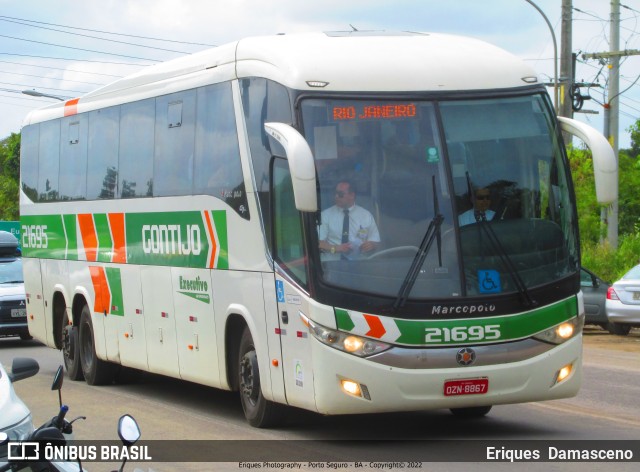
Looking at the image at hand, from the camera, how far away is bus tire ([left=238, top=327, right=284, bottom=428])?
467 inches

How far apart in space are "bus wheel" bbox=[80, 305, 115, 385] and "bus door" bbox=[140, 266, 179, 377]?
216 centimetres

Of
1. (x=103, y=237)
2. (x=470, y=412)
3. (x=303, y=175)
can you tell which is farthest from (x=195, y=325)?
(x=303, y=175)

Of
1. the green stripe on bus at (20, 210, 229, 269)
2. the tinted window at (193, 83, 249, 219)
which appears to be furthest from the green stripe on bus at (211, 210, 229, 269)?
the tinted window at (193, 83, 249, 219)

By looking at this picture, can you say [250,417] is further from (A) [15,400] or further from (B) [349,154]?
(A) [15,400]

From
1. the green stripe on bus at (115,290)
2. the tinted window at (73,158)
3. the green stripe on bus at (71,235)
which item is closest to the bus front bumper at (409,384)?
the green stripe on bus at (115,290)

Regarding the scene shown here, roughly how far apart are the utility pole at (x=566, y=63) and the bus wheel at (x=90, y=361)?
15.6 meters

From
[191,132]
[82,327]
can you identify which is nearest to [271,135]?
[191,132]

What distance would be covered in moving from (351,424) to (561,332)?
2.60 metres

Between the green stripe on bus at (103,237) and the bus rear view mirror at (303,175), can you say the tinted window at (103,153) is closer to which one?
the green stripe on bus at (103,237)

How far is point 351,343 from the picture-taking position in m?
10.3

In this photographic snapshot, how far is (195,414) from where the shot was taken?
44.1 ft

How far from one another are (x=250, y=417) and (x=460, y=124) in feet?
11.7

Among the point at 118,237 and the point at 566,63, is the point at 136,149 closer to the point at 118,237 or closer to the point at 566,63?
the point at 118,237

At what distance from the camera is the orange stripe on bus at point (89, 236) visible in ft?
54.9
